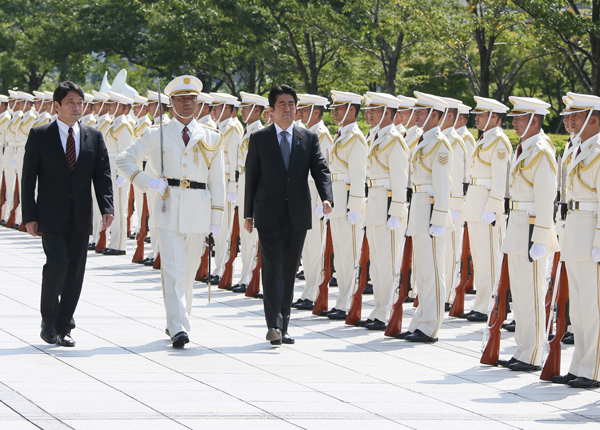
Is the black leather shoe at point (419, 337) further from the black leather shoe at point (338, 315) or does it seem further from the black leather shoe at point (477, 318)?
the black leather shoe at point (477, 318)

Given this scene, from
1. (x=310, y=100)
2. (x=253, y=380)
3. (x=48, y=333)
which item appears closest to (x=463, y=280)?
(x=310, y=100)

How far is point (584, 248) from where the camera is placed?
6.86m

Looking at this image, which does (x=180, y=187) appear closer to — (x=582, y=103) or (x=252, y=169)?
(x=252, y=169)

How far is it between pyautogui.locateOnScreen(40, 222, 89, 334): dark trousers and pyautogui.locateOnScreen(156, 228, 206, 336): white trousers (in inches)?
26.6

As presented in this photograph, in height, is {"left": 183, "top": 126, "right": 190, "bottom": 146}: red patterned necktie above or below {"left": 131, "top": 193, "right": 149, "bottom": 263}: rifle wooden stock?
above

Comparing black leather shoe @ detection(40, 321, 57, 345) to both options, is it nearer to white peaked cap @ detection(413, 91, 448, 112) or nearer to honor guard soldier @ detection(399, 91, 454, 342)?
honor guard soldier @ detection(399, 91, 454, 342)

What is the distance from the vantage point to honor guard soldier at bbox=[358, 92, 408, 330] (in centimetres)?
905

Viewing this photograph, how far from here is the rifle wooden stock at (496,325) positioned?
755cm

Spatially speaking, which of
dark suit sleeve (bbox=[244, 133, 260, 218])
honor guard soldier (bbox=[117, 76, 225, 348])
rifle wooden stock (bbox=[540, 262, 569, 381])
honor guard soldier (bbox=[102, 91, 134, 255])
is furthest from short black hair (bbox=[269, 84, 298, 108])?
honor guard soldier (bbox=[102, 91, 134, 255])

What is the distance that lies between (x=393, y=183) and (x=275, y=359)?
7.67 ft

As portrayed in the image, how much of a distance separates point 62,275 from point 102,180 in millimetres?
874

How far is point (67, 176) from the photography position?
7676 millimetres

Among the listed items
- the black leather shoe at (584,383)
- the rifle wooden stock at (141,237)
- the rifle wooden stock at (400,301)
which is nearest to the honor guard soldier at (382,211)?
the rifle wooden stock at (400,301)

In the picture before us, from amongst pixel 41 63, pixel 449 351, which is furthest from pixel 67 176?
pixel 41 63
